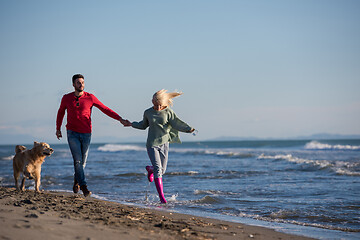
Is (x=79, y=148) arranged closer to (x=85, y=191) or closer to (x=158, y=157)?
(x=85, y=191)

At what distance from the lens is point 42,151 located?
7.50 metres

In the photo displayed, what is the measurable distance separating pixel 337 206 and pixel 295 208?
847mm

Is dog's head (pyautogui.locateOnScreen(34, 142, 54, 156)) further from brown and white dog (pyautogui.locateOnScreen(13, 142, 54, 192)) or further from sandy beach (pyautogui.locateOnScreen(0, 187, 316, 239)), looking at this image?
sandy beach (pyautogui.locateOnScreen(0, 187, 316, 239))

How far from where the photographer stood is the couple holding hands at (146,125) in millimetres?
6723

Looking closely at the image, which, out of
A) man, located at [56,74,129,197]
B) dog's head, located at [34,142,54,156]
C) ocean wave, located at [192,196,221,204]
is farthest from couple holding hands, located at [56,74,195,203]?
ocean wave, located at [192,196,221,204]

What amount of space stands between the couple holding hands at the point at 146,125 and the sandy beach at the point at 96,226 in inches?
52.5

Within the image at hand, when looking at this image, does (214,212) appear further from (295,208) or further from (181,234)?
(181,234)

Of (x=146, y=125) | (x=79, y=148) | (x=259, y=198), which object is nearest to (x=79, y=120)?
(x=79, y=148)

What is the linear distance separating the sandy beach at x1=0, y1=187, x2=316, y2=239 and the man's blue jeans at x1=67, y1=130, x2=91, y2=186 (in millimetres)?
1258

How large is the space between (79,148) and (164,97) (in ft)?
→ 5.46

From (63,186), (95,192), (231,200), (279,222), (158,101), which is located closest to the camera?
(279,222)

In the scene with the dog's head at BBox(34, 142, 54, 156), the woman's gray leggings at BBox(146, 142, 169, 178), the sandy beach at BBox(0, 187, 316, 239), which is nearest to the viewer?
the sandy beach at BBox(0, 187, 316, 239)

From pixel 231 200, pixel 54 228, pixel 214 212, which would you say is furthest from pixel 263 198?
pixel 54 228

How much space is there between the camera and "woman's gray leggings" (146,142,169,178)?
6.75 m
